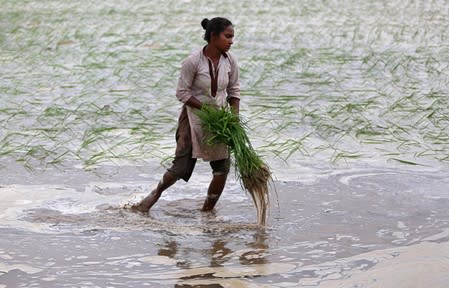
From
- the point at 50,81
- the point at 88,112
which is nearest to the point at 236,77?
the point at 88,112

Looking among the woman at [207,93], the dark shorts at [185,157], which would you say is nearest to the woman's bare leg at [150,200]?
the woman at [207,93]

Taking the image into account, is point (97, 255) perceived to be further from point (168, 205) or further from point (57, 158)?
point (57, 158)

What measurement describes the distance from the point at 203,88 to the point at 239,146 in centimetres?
38

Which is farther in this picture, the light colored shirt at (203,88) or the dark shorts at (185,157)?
the dark shorts at (185,157)

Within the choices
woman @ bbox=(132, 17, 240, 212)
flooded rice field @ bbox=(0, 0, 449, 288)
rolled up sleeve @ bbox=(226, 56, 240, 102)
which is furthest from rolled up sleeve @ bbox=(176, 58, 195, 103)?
flooded rice field @ bbox=(0, 0, 449, 288)

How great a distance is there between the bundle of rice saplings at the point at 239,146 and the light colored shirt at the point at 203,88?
6 centimetres

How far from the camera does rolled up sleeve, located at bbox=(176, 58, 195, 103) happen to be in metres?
4.90

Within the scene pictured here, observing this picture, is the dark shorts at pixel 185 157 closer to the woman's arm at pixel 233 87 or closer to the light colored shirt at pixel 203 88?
the light colored shirt at pixel 203 88

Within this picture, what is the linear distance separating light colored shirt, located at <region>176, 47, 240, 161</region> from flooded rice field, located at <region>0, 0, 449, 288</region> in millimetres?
413

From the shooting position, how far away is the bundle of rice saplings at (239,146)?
4.87 m

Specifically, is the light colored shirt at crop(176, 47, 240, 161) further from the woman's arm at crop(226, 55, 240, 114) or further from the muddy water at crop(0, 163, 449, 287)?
the muddy water at crop(0, 163, 449, 287)

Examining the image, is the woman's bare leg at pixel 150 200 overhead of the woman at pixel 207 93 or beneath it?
beneath

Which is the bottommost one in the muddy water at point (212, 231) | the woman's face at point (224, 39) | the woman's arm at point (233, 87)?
the muddy water at point (212, 231)

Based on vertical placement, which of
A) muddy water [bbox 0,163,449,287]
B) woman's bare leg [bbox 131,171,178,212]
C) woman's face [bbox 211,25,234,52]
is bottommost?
muddy water [bbox 0,163,449,287]
